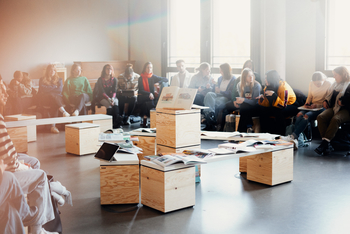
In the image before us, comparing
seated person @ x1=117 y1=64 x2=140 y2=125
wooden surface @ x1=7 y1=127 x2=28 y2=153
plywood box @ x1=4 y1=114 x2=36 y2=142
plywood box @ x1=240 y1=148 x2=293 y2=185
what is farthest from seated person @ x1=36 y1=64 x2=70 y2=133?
plywood box @ x1=240 y1=148 x2=293 y2=185

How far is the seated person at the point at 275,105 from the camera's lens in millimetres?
6680

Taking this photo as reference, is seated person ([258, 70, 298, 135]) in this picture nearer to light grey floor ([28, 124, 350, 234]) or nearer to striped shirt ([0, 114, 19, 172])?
light grey floor ([28, 124, 350, 234])

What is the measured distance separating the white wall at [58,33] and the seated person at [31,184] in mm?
7293

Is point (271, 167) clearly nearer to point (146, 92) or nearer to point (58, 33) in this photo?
point (146, 92)

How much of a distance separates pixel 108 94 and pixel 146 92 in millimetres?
820

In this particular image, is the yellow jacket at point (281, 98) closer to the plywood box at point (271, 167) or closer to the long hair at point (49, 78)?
the plywood box at point (271, 167)

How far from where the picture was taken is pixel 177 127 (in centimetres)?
418

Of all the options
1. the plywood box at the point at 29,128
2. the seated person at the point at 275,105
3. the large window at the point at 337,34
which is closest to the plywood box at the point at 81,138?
the plywood box at the point at 29,128

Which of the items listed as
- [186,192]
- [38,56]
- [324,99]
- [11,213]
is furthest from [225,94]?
[11,213]

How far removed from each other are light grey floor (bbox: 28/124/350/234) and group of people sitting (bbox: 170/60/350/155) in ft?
3.46

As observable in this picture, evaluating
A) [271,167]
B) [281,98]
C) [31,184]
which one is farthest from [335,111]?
[31,184]

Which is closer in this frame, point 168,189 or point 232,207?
point 168,189

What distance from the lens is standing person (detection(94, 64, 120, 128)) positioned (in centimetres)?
848

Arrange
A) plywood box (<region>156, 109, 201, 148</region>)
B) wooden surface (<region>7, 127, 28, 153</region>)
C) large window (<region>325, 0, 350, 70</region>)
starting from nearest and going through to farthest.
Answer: plywood box (<region>156, 109, 201, 148</region>), wooden surface (<region>7, 127, 28, 153</region>), large window (<region>325, 0, 350, 70</region>)
